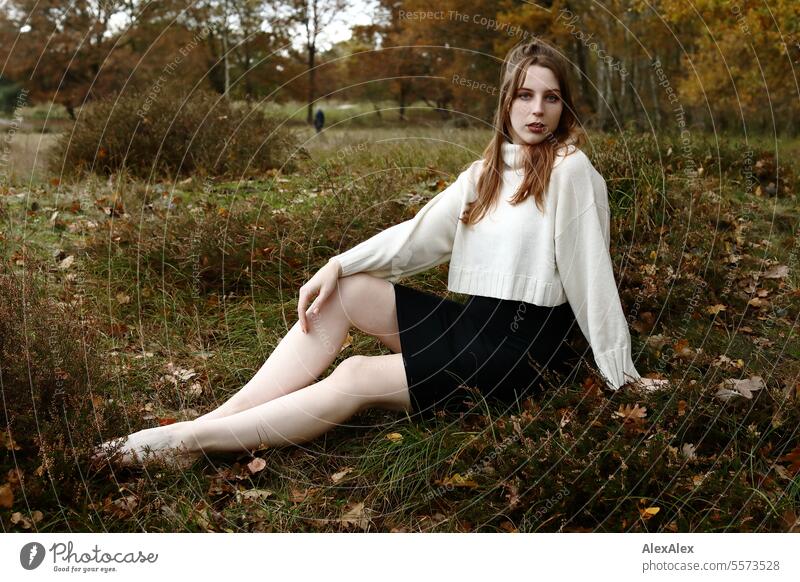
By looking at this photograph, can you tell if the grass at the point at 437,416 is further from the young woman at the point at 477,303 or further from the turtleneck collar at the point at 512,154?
the turtleneck collar at the point at 512,154

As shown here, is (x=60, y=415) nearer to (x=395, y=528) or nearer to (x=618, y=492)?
(x=395, y=528)

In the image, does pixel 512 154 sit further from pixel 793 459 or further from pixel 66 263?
pixel 66 263

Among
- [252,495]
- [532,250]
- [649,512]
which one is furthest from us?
[532,250]

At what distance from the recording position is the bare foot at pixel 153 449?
264 centimetres

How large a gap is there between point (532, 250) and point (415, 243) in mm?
448

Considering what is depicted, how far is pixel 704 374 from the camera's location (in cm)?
299

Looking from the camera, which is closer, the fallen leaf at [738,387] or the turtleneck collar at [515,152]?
the fallen leaf at [738,387]

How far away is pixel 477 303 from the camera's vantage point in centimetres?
287

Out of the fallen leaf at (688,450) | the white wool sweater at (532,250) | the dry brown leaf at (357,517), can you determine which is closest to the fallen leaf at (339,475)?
the dry brown leaf at (357,517)

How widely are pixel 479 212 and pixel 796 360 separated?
4.71ft

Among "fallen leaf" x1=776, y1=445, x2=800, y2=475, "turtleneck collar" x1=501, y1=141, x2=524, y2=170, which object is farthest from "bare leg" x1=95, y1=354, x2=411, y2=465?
A: "fallen leaf" x1=776, y1=445, x2=800, y2=475

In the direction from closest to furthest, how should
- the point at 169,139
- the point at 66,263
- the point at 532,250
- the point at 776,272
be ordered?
the point at 532,250 < the point at 776,272 < the point at 66,263 < the point at 169,139

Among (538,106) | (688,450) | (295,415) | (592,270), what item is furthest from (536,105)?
(295,415)

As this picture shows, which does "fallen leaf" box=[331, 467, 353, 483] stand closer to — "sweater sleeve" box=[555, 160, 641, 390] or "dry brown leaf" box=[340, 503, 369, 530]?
"dry brown leaf" box=[340, 503, 369, 530]
